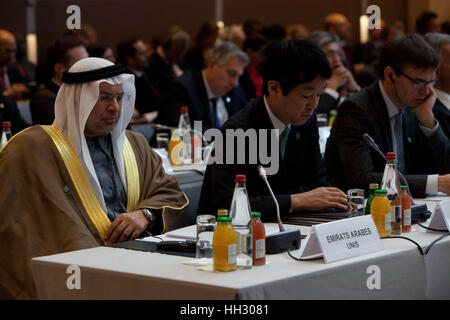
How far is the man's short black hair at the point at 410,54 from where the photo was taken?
3.69 m

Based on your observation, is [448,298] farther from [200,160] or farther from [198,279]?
[200,160]

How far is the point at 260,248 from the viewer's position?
7.61ft

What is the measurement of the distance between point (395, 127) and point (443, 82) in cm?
71

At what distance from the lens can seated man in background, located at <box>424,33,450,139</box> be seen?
435 centimetres

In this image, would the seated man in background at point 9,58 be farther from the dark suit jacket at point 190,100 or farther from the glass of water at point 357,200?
the glass of water at point 357,200

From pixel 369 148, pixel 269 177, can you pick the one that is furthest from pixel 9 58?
pixel 269 177

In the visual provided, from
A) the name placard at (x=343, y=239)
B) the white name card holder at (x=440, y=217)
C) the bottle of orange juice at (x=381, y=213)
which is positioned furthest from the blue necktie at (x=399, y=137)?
the name placard at (x=343, y=239)

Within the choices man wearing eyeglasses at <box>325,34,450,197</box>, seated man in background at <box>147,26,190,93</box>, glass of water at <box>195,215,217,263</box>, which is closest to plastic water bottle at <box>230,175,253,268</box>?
glass of water at <box>195,215,217,263</box>

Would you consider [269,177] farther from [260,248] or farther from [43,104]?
[43,104]

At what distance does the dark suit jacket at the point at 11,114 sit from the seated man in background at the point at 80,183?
8.16ft

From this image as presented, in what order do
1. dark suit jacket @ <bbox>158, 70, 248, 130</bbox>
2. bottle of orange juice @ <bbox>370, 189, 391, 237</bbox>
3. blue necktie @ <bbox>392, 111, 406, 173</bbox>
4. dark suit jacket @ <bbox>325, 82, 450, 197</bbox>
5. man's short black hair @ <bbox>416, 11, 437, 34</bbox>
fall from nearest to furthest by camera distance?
bottle of orange juice @ <bbox>370, 189, 391, 237</bbox>, dark suit jacket @ <bbox>325, 82, 450, 197</bbox>, blue necktie @ <bbox>392, 111, 406, 173</bbox>, dark suit jacket @ <bbox>158, 70, 248, 130</bbox>, man's short black hair @ <bbox>416, 11, 437, 34</bbox>

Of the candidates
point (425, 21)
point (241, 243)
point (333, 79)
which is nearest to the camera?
point (241, 243)

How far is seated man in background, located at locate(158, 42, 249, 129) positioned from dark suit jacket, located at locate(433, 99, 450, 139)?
2299 millimetres

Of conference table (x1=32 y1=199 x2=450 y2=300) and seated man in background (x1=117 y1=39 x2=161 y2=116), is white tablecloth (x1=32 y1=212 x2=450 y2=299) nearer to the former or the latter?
conference table (x1=32 y1=199 x2=450 y2=300)
